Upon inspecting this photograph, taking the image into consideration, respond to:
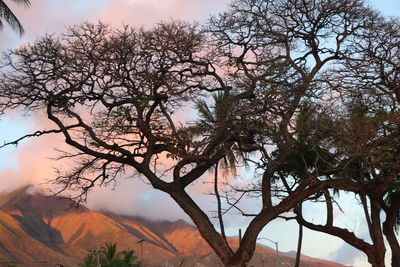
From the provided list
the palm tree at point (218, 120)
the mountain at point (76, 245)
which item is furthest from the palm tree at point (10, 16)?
the mountain at point (76, 245)

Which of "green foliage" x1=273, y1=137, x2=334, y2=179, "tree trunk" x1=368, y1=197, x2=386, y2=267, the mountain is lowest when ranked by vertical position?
"tree trunk" x1=368, y1=197, x2=386, y2=267

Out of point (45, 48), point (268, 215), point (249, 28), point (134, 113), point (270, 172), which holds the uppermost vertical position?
point (249, 28)

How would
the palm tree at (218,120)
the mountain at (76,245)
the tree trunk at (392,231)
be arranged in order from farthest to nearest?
the mountain at (76,245), the tree trunk at (392,231), the palm tree at (218,120)

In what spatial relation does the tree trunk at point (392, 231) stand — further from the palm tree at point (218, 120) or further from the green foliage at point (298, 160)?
the palm tree at point (218, 120)

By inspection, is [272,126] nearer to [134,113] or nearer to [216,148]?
[216,148]

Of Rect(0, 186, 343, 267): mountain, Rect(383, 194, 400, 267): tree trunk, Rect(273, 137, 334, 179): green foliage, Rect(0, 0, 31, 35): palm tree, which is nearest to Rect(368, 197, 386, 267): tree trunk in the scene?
Rect(383, 194, 400, 267): tree trunk

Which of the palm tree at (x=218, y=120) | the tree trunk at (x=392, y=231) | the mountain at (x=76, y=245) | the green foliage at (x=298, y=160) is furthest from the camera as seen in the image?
the mountain at (x=76, y=245)

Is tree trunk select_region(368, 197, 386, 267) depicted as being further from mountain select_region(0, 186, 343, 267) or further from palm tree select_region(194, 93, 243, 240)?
mountain select_region(0, 186, 343, 267)

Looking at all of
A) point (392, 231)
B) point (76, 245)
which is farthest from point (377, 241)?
point (76, 245)

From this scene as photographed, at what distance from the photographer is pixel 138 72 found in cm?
2444

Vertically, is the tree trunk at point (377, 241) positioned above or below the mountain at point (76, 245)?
below

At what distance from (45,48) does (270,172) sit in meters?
9.32

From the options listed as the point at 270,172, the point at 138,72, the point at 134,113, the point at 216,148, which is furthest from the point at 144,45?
the point at 270,172

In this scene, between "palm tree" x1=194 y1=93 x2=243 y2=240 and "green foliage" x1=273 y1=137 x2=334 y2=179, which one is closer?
"palm tree" x1=194 y1=93 x2=243 y2=240
